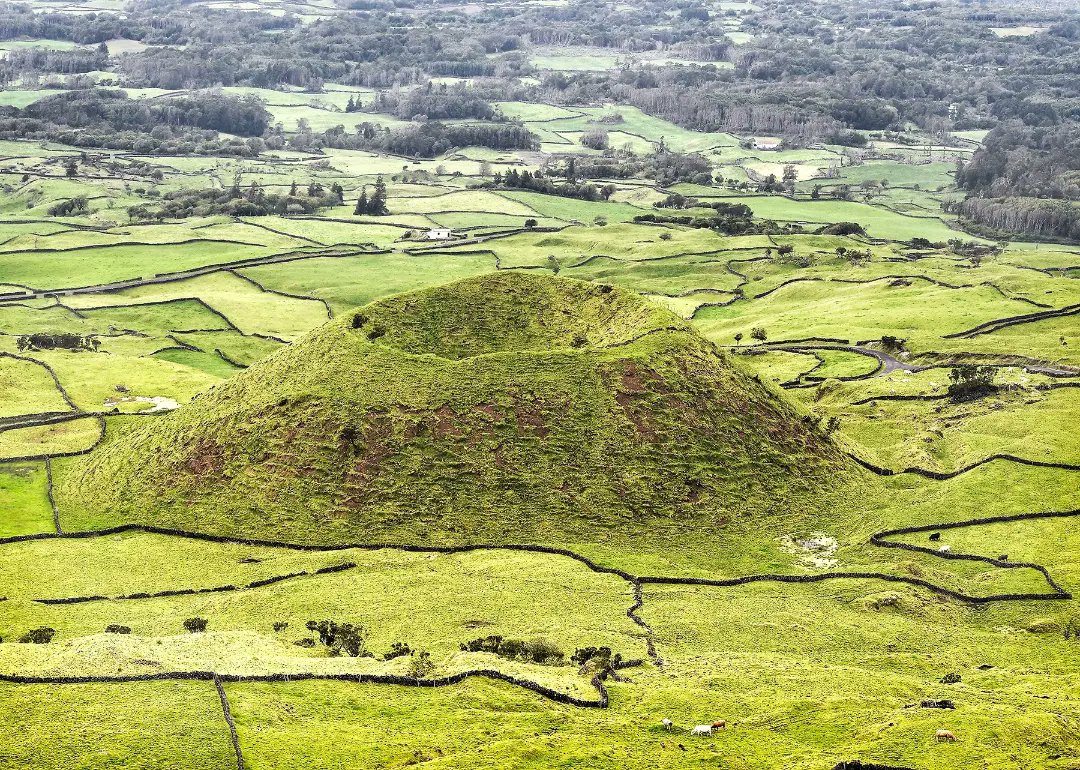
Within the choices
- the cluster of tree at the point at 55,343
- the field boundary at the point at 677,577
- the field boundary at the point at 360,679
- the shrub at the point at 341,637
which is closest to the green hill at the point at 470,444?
the field boundary at the point at 677,577

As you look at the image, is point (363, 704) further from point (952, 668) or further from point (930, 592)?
→ point (930, 592)

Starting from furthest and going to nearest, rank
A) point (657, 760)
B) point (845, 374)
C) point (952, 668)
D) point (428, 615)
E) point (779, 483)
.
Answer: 1. point (845, 374)
2. point (779, 483)
3. point (428, 615)
4. point (952, 668)
5. point (657, 760)

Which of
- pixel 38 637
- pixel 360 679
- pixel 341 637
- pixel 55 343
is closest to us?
pixel 360 679

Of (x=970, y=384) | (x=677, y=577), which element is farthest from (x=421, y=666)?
(x=970, y=384)

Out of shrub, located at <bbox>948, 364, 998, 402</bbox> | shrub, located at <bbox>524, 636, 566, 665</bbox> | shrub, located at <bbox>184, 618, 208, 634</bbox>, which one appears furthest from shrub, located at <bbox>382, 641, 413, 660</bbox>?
shrub, located at <bbox>948, 364, 998, 402</bbox>

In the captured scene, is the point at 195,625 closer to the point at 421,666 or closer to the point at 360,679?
the point at 360,679

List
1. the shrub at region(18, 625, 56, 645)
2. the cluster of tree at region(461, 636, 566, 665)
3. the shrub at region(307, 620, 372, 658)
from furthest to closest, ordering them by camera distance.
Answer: the shrub at region(18, 625, 56, 645) < the shrub at region(307, 620, 372, 658) < the cluster of tree at region(461, 636, 566, 665)

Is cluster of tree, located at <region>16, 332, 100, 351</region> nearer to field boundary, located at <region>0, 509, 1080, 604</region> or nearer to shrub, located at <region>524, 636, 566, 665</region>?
field boundary, located at <region>0, 509, 1080, 604</region>

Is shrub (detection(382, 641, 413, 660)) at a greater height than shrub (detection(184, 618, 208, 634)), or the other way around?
shrub (detection(382, 641, 413, 660))

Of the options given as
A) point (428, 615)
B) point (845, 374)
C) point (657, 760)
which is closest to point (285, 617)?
point (428, 615)
